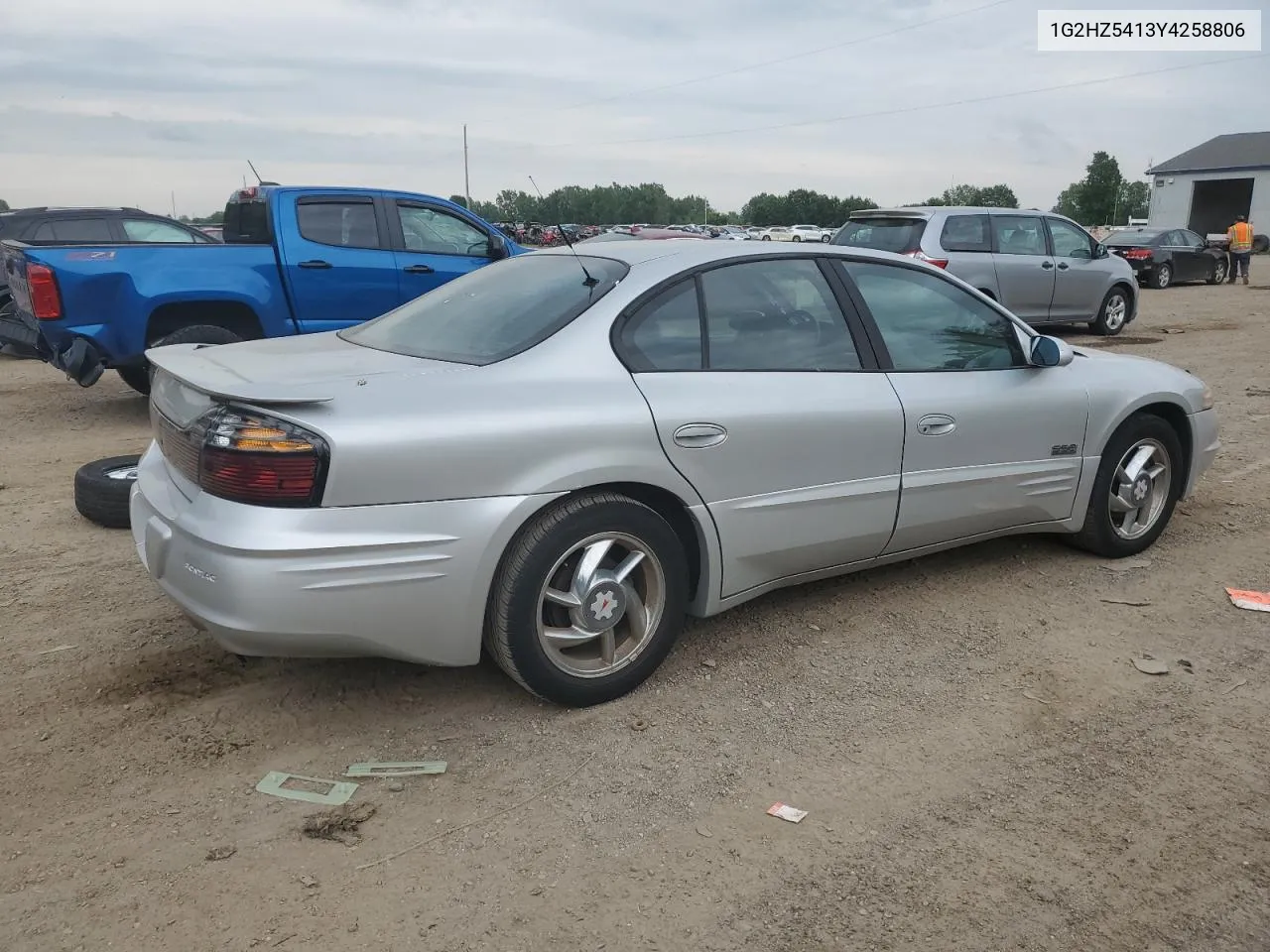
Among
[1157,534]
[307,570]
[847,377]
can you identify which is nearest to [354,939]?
[307,570]

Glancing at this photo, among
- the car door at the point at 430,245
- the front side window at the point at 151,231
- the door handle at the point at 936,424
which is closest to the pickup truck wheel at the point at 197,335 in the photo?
the car door at the point at 430,245

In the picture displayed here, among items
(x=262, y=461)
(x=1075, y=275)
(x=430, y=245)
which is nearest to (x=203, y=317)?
(x=430, y=245)

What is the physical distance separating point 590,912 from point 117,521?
3812mm

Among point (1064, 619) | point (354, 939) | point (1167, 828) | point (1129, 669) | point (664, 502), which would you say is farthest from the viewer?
point (1064, 619)

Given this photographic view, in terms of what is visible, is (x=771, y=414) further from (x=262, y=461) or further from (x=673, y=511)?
(x=262, y=461)

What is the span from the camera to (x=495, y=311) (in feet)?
12.1

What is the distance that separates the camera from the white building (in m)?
52.2

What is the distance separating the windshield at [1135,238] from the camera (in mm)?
22923

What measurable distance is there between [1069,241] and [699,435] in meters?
11.5

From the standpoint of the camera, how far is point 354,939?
7.58 ft

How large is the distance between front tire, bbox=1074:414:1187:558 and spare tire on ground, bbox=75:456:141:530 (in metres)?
4.66

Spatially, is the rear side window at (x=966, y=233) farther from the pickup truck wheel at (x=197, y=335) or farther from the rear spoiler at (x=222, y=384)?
the rear spoiler at (x=222, y=384)

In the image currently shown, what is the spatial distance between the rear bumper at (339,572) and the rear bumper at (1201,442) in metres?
3.57

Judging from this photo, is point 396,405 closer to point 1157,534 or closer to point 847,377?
point 847,377
